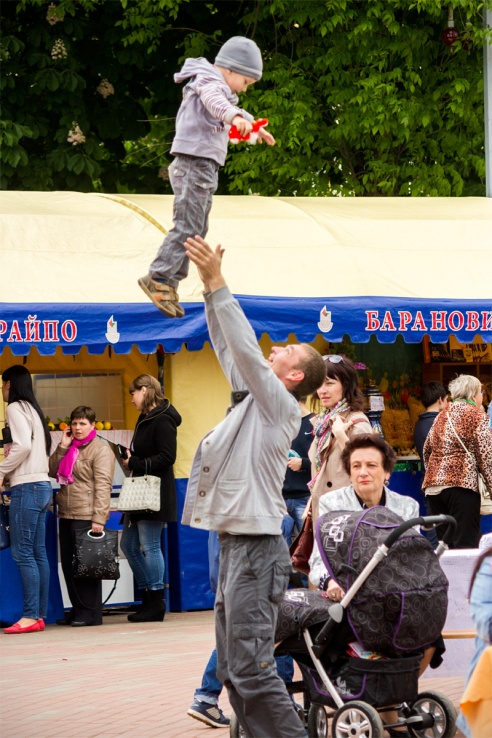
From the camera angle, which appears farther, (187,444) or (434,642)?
(187,444)

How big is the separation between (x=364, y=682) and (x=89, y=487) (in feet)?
19.3

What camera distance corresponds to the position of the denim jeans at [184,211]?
18.5ft

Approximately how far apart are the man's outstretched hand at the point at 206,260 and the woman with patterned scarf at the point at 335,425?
112 inches

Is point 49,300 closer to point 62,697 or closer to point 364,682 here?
point 62,697

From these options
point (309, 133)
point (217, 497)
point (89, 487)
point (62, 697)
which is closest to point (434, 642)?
point (217, 497)

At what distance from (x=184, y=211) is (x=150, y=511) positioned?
6804 millimetres

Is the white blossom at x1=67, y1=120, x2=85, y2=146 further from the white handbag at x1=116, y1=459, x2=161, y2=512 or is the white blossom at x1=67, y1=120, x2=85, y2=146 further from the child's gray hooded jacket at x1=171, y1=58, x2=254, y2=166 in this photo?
the child's gray hooded jacket at x1=171, y1=58, x2=254, y2=166

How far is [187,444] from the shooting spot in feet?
42.8

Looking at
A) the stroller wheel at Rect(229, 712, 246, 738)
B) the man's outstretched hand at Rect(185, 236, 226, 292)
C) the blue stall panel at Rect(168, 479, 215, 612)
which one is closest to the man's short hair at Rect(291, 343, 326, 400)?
the man's outstretched hand at Rect(185, 236, 226, 292)

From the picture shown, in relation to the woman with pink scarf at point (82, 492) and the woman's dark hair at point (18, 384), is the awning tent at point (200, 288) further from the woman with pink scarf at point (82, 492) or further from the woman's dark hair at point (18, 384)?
the woman with pink scarf at point (82, 492)

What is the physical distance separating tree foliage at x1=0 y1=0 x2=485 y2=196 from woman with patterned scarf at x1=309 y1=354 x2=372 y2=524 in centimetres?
976

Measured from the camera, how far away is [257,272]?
537 inches

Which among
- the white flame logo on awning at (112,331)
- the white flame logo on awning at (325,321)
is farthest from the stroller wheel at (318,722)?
the white flame logo on awning at (325,321)

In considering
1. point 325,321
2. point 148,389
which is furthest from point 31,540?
point 325,321
